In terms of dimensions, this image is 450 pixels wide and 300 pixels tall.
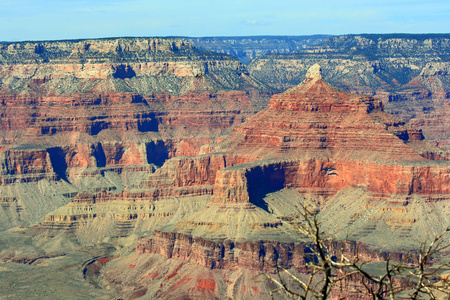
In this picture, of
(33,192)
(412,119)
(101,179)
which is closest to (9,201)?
(33,192)

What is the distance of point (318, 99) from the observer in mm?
111375

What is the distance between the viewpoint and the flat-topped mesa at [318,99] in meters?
109

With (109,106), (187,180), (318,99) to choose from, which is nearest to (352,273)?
(187,180)

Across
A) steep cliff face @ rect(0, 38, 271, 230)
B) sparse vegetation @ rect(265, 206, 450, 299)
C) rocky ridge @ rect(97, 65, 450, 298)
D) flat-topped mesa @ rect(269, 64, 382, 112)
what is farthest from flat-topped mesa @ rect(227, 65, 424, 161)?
sparse vegetation @ rect(265, 206, 450, 299)

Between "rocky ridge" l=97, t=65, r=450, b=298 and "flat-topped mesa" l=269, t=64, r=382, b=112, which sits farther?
"flat-topped mesa" l=269, t=64, r=382, b=112

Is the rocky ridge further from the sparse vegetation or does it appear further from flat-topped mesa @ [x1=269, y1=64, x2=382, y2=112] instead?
the sparse vegetation

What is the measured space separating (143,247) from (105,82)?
2873 inches

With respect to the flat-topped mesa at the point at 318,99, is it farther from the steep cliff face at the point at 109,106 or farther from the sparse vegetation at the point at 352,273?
the sparse vegetation at the point at 352,273

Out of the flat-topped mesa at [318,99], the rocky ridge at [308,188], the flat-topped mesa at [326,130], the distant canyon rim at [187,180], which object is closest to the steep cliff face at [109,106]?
the distant canyon rim at [187,180]

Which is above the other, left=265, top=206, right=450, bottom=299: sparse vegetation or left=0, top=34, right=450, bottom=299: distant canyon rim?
left=265, top=206, right=450, bottom=299: sparse vegetation

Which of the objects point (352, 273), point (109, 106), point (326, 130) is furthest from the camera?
point (109, 106)

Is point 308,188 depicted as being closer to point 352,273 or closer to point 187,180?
point 187,180

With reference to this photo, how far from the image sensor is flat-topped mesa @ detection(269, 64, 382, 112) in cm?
10856

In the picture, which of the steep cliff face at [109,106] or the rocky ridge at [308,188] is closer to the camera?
the rocky ridge at [308,188]
